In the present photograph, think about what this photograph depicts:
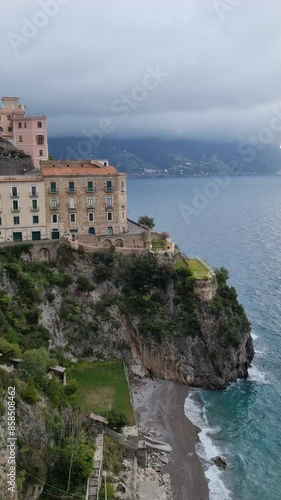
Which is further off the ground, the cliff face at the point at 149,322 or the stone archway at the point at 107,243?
Result: the stone archway at the point at 107,243

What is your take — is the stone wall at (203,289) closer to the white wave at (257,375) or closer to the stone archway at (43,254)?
the white wave at (257,375)

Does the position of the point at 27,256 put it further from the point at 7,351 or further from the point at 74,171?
the point at 7,351

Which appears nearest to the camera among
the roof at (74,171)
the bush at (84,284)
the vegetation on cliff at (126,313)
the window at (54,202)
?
the vegetation on cliff at (126,313)

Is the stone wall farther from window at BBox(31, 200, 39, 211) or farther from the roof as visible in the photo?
window at BBox(31, 200, 39, 211)

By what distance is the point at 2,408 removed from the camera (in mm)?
27797

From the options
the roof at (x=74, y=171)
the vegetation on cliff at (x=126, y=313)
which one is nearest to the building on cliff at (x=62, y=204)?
the roof at (x=74, y=171)

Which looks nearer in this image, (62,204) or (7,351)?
(7,351)

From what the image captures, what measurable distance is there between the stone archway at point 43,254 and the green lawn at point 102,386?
12594 millimetres

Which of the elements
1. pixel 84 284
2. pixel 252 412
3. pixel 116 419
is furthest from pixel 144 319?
pixel 116 419

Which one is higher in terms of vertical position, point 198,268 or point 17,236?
point 17,236

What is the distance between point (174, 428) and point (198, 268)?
20428 millimetres

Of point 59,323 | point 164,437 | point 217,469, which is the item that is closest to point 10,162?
point 59,323

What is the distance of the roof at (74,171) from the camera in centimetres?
5709

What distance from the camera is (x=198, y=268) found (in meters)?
59.5
